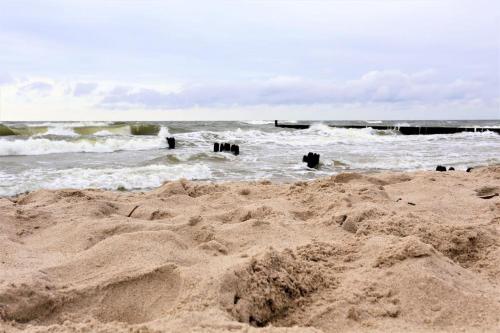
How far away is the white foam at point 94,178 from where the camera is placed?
7.32 meters

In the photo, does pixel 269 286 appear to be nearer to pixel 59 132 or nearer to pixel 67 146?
pixel 67 146

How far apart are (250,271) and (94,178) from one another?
6.51 m

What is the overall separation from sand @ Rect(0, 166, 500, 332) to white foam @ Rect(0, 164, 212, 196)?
3450 millimetres

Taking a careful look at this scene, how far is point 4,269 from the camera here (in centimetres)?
242

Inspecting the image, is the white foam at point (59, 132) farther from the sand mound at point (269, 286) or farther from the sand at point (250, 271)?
the sand mound at point (269, 286)

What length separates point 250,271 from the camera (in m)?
2.11

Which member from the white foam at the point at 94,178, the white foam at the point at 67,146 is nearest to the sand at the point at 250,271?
the white foam at the point at 94,178

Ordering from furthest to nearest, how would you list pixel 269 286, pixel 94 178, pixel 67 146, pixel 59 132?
pixel 59 132
pixel 67 146
pixel 94 178
pixel 269 286

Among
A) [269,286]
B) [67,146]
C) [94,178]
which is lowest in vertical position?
[67,146]

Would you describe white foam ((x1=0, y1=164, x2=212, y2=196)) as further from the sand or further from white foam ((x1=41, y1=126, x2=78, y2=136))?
white foam ((x1=41, y1=126, x2=78, y2=136))

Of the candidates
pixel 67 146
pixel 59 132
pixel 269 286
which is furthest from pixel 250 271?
pixel 59 132

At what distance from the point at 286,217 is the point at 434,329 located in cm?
198

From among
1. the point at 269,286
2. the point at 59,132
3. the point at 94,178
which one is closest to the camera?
the point at 269,286

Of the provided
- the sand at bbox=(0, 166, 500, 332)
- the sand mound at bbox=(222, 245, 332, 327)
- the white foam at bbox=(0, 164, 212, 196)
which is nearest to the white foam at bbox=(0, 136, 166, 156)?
the white foam at bbox=(0, 164, 212, 196)
